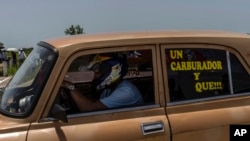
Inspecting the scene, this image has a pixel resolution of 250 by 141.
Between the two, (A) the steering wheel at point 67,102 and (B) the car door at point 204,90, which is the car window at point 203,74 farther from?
(A) the steering wheel at point 67,102

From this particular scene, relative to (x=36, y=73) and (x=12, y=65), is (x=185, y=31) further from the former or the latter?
(x=12, y=65)

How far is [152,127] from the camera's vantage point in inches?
127

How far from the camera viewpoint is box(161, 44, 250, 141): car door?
3352 mm

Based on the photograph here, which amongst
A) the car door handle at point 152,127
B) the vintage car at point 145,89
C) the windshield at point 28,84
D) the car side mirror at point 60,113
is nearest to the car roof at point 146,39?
the vintage car at point 145,89

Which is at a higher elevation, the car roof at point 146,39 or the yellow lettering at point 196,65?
the car roof at point 146,39

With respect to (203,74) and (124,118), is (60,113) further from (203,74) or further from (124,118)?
(203,74)

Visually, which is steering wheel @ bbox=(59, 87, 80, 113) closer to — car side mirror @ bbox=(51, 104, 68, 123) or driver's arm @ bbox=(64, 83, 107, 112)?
driver's arm @ bbox=(64, 83, 107, 112)

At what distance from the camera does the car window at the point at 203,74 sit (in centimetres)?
342

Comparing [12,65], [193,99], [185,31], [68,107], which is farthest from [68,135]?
[12,65]

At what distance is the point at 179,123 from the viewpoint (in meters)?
3.31

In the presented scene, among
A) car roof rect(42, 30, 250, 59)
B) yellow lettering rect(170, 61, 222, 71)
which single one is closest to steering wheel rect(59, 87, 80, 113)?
car roof rect(42, 30, 250, 59)

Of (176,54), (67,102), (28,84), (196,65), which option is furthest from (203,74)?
(28,84)

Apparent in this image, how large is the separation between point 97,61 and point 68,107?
1.37 ft

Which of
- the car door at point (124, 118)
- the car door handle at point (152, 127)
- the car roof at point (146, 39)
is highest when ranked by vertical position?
the car roof at point (146, 39)
